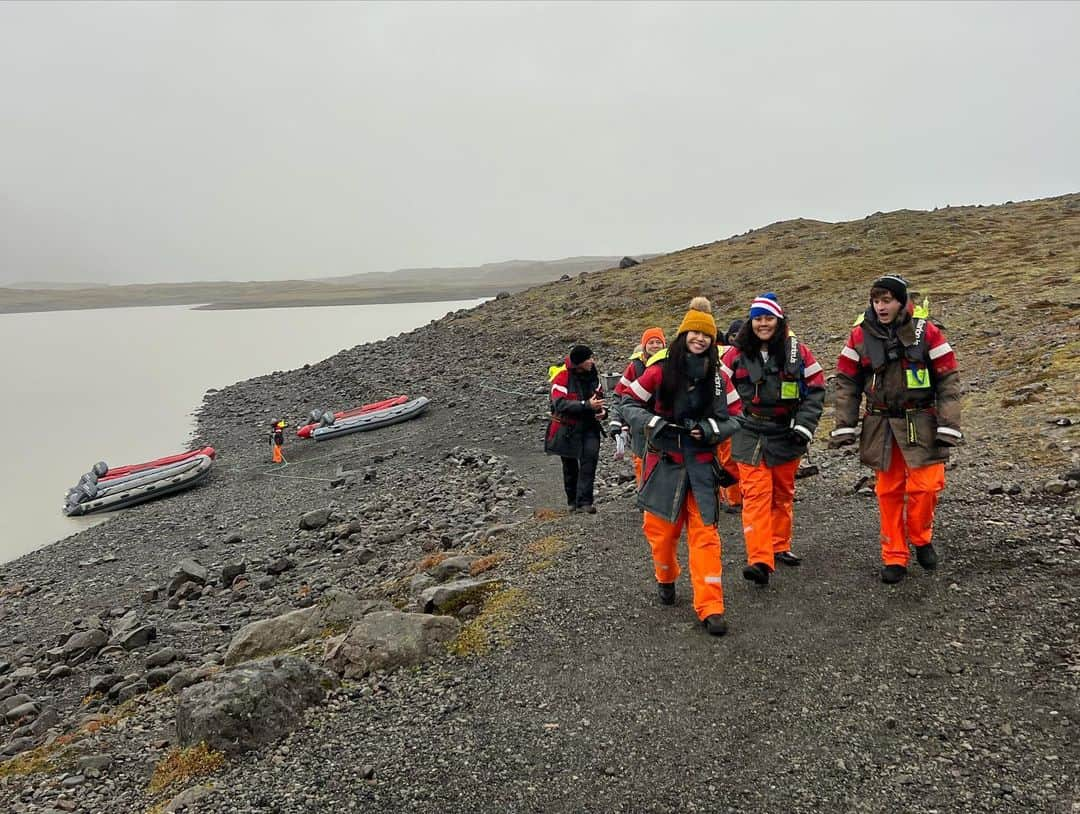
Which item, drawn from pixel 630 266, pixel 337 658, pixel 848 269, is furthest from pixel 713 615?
pixel 630 266

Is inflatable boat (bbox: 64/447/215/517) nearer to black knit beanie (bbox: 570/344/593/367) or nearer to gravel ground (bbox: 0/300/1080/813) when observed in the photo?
gravel ground (bbox: 0/300/1080/813)

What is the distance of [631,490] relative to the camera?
12.3 meters

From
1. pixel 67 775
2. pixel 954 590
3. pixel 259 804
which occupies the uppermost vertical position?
pixel 954 590

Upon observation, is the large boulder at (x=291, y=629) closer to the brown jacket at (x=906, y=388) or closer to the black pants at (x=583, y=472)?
the black pants at (x=583, y=472)

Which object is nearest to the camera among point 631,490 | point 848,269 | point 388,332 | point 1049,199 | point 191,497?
point 631,490

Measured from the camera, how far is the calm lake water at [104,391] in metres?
27.0

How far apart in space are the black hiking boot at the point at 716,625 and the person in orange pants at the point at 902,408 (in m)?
1.66

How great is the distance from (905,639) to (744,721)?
163cm

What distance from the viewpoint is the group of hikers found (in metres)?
6.64

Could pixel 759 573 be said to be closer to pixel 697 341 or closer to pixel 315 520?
pixel 697 341

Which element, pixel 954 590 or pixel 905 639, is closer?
pixel 905 639

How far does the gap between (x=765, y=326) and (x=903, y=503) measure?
2033 millimetres

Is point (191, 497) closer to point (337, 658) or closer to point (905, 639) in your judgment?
point (337, 658)

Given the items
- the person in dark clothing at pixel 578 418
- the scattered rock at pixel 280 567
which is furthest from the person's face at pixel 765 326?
the scattered rock at pixel 280 567
